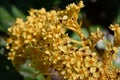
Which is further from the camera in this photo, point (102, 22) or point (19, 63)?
point (102, 22)

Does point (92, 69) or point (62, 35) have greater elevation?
point (62, 35)

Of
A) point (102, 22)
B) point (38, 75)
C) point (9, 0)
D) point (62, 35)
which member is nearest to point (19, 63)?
point (38, 75)

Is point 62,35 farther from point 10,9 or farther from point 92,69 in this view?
point 10,9

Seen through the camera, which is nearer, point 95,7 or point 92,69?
point 92,69

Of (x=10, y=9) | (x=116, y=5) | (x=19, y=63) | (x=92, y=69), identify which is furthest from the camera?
(x=116, y=5)

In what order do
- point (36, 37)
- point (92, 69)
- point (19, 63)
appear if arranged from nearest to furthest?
point (92, 69) → point (36, 37) → point (19, 63)

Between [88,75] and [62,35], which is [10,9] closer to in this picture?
[62,35]

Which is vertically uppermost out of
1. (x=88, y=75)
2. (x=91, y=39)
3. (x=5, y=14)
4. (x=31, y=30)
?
(x=5, y=14)
